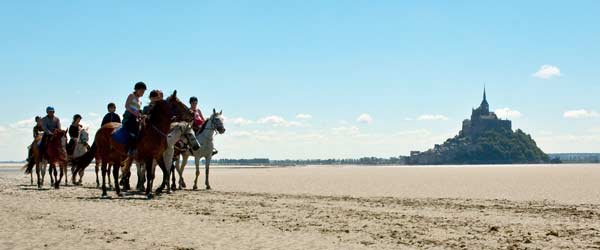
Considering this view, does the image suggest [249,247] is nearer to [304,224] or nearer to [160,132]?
[304,224]

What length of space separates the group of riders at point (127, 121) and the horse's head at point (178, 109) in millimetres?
779

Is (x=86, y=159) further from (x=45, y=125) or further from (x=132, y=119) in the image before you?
(x=132, y=119)

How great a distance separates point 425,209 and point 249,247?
23.6ft

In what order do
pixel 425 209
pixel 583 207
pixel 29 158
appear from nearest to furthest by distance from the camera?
pixel 425 209
pixel 583 207
pixel 29 158

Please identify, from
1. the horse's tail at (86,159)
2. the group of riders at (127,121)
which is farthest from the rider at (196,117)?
the horse's tail at (86,159)

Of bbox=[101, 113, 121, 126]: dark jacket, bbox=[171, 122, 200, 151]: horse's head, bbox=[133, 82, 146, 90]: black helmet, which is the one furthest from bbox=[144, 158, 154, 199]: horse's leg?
bbox=[101, 113, 121, 126]: dark jacket

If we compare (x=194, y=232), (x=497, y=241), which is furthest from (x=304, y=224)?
(x=497, y=241)

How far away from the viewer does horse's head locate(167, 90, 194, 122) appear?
17.6 metres

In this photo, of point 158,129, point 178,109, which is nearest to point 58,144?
point 158,129

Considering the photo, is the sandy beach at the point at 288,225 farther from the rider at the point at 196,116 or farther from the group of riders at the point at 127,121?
the rider at the point at 196,116

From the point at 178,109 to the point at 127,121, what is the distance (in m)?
1.52

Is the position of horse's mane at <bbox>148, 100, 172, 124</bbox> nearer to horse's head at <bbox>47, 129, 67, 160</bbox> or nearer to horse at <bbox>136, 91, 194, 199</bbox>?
horse at <bbox>136, 91, 194, 199</bbox>

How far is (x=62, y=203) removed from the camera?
15938 millimetres

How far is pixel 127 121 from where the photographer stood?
1788 centimetres
